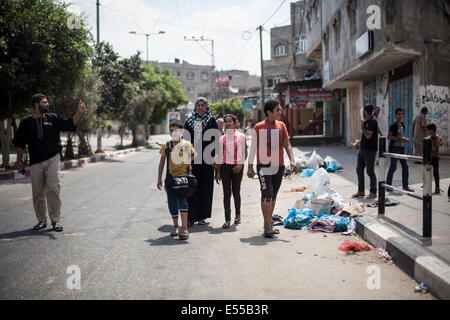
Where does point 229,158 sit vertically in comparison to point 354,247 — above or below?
above

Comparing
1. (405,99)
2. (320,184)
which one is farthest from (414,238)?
(405,99)

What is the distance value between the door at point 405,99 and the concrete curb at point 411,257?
11.0 m

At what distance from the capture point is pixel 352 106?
907 inches

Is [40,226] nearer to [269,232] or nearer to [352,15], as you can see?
[269,232]

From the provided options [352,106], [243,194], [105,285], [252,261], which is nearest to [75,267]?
[105,285]

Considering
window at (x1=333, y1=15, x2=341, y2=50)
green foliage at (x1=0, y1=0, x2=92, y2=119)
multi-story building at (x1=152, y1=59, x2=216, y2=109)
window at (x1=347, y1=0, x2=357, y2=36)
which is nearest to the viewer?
green foliage at (x1=0, y1=0, x2=92, y2=119)

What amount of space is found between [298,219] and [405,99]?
1146 centimetres

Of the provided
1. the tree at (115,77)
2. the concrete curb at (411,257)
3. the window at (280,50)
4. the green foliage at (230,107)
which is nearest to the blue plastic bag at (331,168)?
the concrete curb at (411,257)

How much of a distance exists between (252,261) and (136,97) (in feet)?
81.5

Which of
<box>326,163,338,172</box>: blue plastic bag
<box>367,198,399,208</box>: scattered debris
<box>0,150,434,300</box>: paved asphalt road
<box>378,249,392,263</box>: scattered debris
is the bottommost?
<box>378,249,392,263</box>: scattered debris

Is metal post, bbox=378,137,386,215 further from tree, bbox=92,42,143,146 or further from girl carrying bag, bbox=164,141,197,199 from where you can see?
tree, bbox=92,42,143,146

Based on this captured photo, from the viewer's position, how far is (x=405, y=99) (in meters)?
15.3

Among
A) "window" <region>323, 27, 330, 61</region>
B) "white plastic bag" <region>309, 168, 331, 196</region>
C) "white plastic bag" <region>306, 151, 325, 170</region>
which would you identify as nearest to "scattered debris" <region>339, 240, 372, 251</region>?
"white plastic bag" <region>309, 168, 331, 196</region>

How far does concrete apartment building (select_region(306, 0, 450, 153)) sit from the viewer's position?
1292 centimetres
